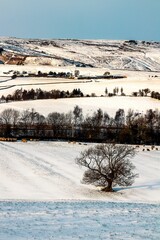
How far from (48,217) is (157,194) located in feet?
44.9

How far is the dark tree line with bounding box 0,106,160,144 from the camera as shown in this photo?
56.3 m

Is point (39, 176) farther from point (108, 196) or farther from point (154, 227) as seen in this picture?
point (154, 227)

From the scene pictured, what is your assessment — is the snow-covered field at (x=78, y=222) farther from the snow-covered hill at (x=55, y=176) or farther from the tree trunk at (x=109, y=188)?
the tree trunk at (x=109, y=188)

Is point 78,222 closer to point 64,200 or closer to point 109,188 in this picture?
point 64,200

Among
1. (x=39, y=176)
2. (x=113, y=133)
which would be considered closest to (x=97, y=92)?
(x=113, y=133)

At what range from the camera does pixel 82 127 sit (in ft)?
199

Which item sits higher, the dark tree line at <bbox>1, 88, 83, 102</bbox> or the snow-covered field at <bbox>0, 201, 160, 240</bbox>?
the dark tree line at <bbox>1, 88, 83, 102</bbox>

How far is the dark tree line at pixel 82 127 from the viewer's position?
56312 millimetres

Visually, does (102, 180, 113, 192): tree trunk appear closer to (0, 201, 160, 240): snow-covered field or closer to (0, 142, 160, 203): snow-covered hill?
(0, 142, 160, 203): snow-covered hill

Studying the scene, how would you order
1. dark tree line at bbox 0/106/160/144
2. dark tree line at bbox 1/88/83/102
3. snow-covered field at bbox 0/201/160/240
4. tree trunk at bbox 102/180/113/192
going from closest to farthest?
snow-covered field at bbox 0/201/160/240 < tree trunk at bbox 102/180/113/192 < dark tree line at bbox 0/106/160/144 < dark tree line at bbox 1/88/83/102

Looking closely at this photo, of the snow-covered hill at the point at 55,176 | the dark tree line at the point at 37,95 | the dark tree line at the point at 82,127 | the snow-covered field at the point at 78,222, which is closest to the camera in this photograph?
the snow-covered field at the point at 78,222

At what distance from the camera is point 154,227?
12.4 meters

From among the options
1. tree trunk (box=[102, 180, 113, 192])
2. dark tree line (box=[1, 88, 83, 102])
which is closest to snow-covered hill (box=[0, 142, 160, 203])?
tree trunk (box=[102, 180, 113, 192])

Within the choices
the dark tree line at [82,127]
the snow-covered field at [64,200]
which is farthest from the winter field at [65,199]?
the dark tree line at [82,127]
